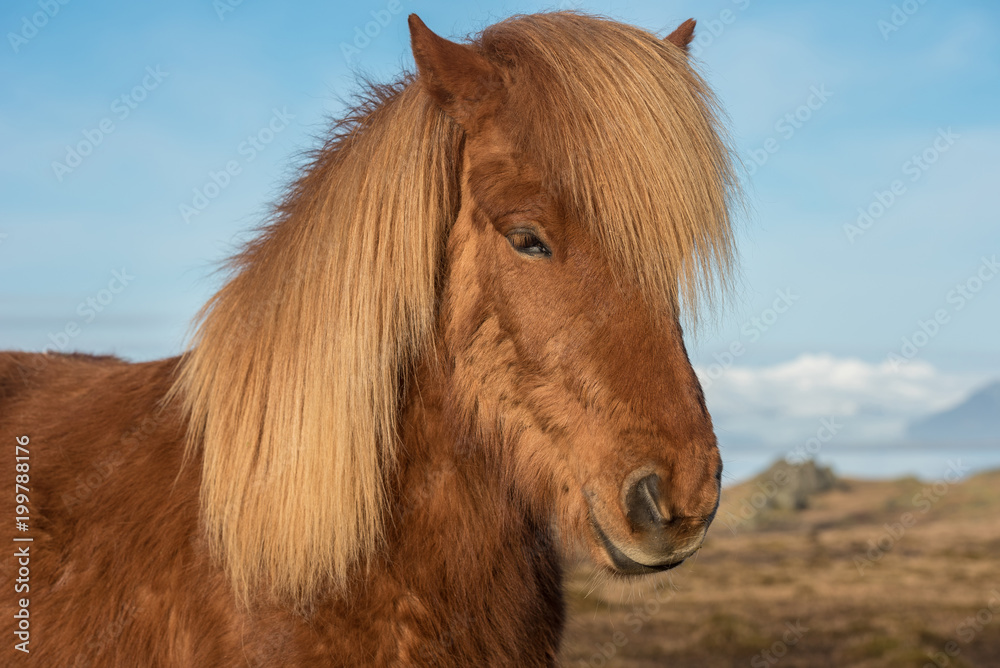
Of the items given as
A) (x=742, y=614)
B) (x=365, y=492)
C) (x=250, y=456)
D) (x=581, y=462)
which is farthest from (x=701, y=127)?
(x=742, y=614)

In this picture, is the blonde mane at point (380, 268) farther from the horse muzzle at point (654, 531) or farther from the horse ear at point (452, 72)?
the horse muzzle at point (654, 531)

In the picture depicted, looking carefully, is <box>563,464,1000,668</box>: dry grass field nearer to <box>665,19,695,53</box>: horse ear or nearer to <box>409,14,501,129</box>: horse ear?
<box>409,14,501,129</box>: horse ear

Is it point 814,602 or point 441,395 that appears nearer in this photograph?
point 441,395

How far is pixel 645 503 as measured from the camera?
1970 millimetres

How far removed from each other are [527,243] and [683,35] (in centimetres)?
135

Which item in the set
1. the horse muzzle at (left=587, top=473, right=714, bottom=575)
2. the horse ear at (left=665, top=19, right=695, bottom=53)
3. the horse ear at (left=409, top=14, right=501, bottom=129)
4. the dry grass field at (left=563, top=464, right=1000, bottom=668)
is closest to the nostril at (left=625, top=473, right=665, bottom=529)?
the horse muzzle at (left=587, top=473, right=714, bottom=575)

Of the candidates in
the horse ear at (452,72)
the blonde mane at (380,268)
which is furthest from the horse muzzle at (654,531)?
the horse ear at (452,72)

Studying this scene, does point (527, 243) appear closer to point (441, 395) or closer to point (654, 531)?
point (441, 395)

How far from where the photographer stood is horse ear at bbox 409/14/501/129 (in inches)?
86.5

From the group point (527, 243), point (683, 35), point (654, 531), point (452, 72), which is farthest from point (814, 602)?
point (452, 72)

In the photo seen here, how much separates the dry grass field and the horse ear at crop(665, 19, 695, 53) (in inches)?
73.2

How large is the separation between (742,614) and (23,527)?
13.2 meters

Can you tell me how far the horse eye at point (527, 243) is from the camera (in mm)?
2166

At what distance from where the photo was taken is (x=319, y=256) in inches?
93.7
